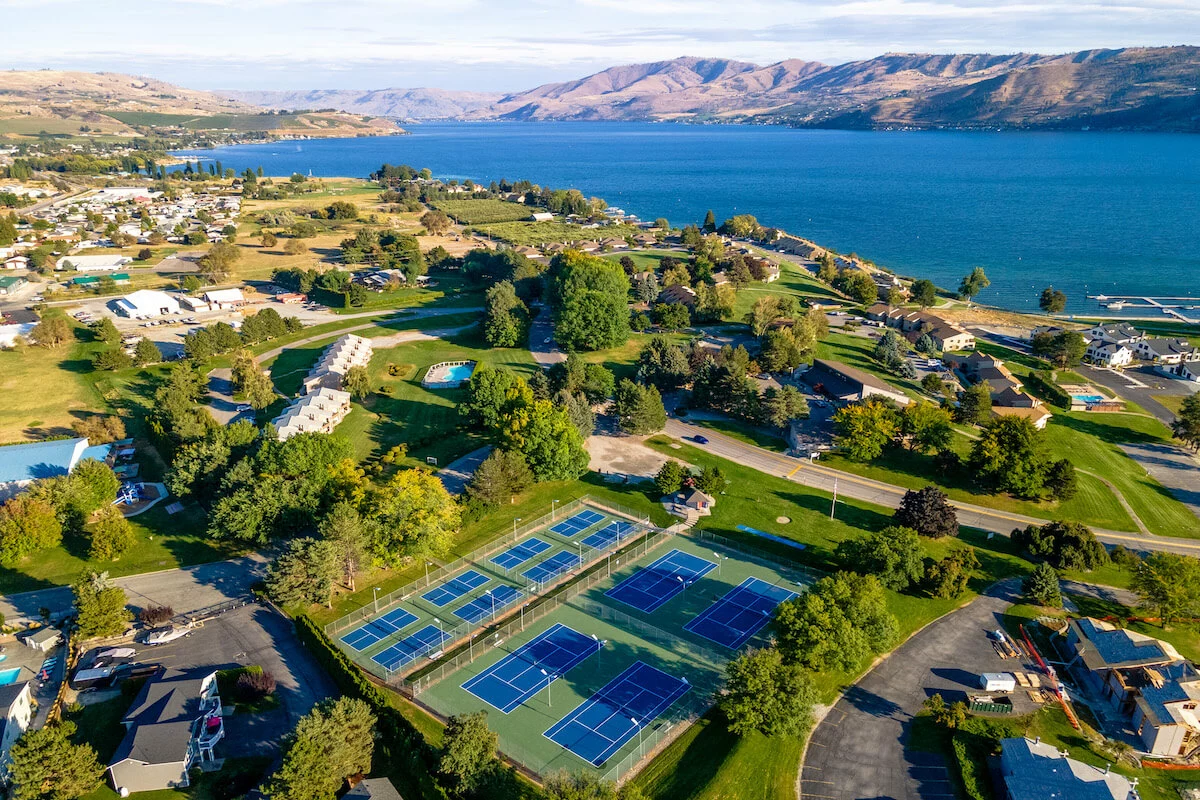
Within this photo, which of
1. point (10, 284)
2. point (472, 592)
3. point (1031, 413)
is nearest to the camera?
point (472, 592)

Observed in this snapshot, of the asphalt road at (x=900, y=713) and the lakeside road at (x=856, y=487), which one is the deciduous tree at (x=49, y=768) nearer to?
the asphalt road at (x=900, y=713)

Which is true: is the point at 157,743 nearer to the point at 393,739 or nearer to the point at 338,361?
the point at 393,739

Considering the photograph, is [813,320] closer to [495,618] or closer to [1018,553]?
[1018,553]

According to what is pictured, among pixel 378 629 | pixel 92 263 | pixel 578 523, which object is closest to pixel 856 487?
pixel 578 523

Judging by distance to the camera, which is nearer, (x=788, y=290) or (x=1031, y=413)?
(x=1031, y=413)

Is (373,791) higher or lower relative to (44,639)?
higher

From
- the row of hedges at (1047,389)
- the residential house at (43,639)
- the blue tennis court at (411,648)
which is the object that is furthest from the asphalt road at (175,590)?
the row of hedges at (1047,389)
